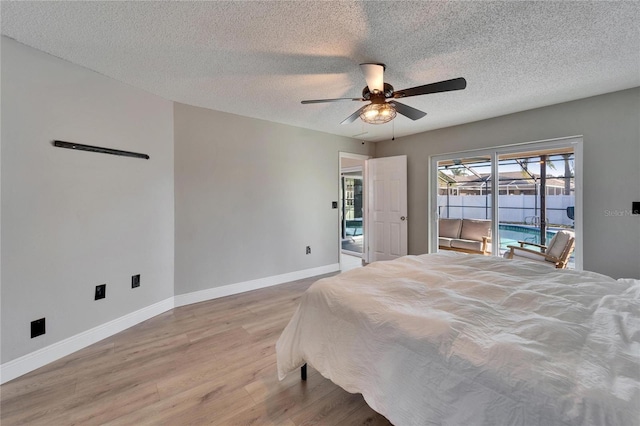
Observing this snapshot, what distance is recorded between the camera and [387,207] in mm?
4828

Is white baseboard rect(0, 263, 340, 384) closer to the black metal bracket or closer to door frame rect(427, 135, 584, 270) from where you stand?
the black metal bracket

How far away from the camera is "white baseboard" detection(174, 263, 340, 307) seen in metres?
3.19

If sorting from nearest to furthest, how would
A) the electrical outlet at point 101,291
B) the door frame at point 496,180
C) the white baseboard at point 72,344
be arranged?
the white baseboard at point 72,344, the electrical outlet at point 101,291, the door frame at point 496,180

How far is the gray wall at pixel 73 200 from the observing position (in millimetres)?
Result: 1890

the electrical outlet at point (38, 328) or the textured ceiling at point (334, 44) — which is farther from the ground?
the textured ceiling at point (334, 44)

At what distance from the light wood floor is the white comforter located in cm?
25

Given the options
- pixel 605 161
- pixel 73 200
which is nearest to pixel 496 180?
pixel 605 161

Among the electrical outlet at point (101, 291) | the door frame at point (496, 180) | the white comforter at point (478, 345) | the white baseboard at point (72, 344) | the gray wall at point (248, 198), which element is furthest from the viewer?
the gray wall at point (248, 198)

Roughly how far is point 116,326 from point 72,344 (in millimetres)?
348

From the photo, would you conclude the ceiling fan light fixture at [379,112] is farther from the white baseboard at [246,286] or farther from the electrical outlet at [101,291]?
the electrical outlet at [101,291]

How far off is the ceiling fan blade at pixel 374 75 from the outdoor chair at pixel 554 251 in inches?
110

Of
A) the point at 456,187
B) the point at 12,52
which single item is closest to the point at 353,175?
the point at 456,187

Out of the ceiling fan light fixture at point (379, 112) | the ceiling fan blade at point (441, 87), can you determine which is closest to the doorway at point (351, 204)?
the ceiling fan light fixture at point (379, 112)

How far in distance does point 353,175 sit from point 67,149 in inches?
230
